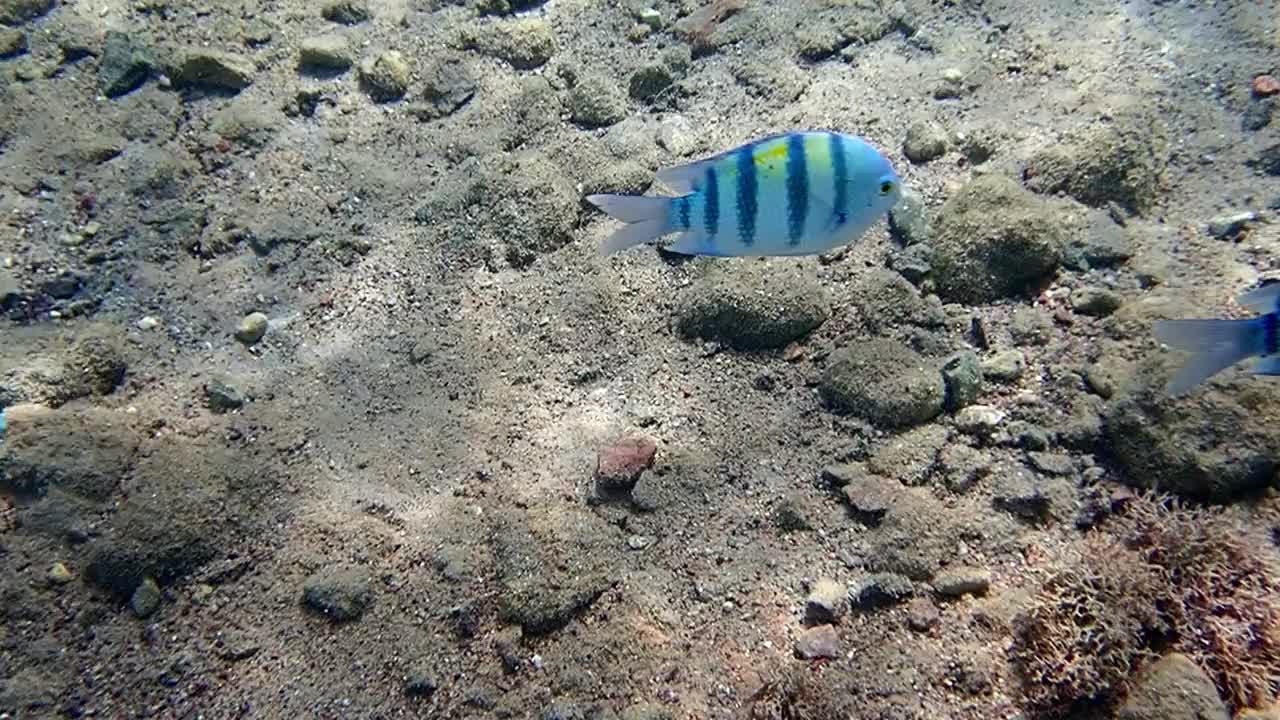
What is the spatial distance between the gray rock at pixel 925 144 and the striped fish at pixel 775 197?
2.32 metres

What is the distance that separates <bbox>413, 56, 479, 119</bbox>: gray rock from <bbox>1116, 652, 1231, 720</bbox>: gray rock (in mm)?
5182

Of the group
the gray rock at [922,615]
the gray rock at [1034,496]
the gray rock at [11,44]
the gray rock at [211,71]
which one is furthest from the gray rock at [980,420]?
the gray rock at [11,44]

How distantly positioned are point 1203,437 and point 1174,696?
1167 mm

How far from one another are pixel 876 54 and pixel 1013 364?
2754 mm

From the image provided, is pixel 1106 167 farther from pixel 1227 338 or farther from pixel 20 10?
pixel 20 10

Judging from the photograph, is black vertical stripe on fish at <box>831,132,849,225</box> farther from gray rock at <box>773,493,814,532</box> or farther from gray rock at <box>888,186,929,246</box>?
gray rock at <box>888,186,929,246</box>

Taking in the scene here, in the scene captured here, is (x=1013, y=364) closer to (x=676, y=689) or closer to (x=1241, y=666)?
(x=1241, y=666)

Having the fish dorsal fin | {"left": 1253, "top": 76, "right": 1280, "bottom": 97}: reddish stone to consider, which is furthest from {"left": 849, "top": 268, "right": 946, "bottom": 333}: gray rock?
{"left": 1253, "top": 76, "right": 1280, "bottom": 97}: reddish stone

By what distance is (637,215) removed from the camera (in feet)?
8.30

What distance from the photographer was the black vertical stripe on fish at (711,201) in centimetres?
245

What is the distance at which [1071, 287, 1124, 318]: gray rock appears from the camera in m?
3.69

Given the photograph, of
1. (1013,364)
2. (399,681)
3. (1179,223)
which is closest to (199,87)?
(399,681)

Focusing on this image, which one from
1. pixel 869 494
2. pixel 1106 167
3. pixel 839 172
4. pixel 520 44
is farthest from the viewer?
pixel 520 44

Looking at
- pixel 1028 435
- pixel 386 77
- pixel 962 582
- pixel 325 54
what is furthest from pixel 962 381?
pixel 325 54
